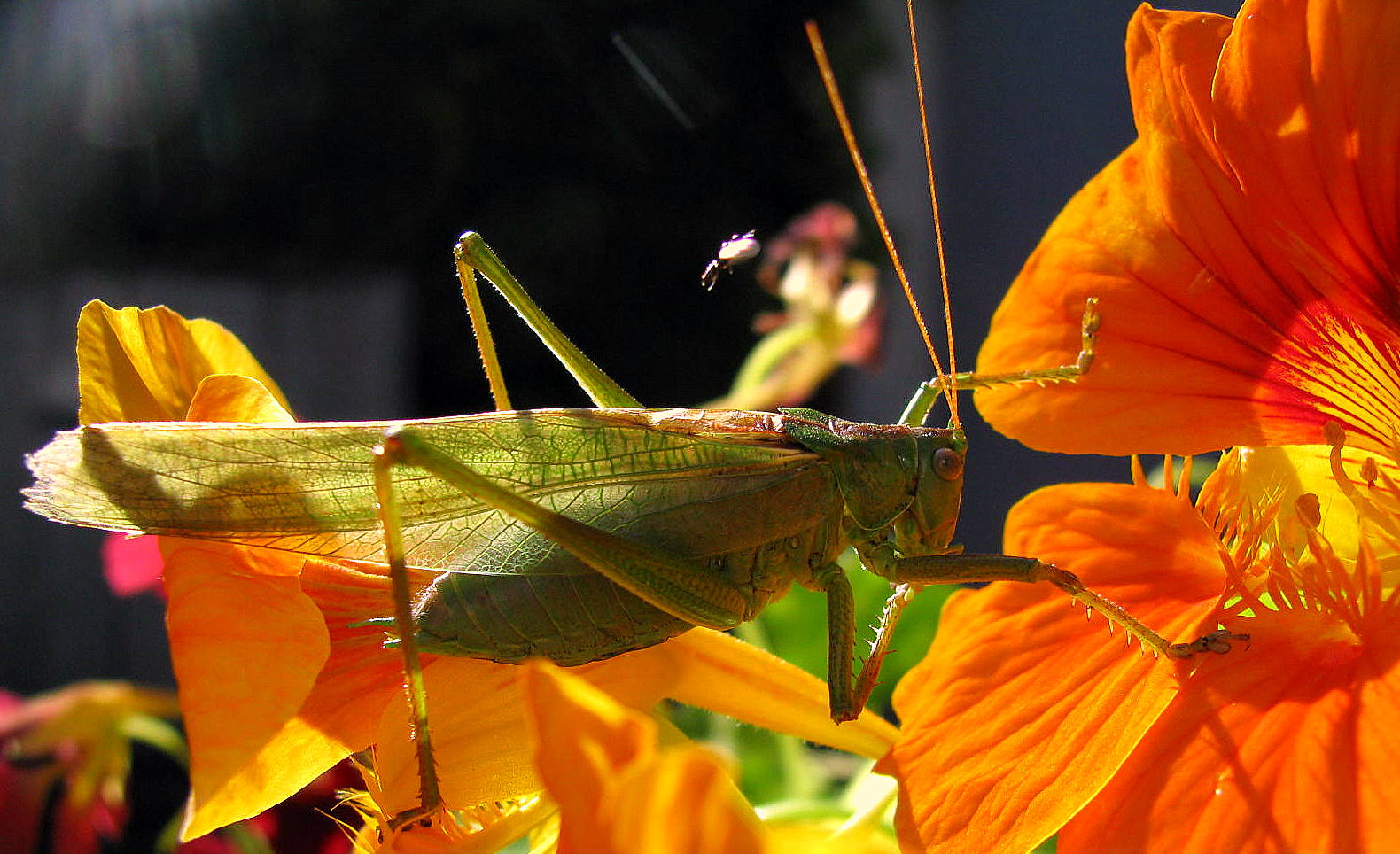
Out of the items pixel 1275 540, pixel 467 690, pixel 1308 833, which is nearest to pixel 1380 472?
pixel 1275 540

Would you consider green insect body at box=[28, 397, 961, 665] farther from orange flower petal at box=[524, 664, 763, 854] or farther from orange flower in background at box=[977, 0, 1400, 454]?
orange flower petal at box=[524, 664, 763, 854]

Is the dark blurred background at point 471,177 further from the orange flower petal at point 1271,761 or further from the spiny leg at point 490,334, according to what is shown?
the orange flower petal at point 1271,761

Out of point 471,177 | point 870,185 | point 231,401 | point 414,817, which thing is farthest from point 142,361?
point 471,177

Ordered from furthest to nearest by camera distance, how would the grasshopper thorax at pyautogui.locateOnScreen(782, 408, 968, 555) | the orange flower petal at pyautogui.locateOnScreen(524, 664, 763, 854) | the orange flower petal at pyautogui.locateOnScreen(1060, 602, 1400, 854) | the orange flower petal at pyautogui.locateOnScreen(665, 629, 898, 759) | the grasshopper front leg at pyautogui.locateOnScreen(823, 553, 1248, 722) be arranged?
1. the grasshopper thorax at pyautogui.locateOnScreen(782, 408, 968, 555)
2. the orange flower petal at pyautogui.locateOnScreen(665, 629, 898, 759)
3. the grasshopper front leg at pyautogui.locateOnScreen(823, 553, 1248, 722)
4. the orange flower petal at pyautogui.locateOnScreen(1060, 602, 1400, 854)
5. the orange flower petal at pyautogui.locateOnScreen(524, 664, 763, 854)

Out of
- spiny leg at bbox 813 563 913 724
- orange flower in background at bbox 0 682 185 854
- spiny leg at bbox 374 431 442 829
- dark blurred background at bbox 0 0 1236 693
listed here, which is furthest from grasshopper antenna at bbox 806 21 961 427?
dark blurred background at bbox 0 0 1236 693

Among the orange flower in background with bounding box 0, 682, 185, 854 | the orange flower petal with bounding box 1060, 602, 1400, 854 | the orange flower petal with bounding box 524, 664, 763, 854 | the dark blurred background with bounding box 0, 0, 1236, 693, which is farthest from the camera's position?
the dark blurred background with bounding box 0, 0, 1236, 693

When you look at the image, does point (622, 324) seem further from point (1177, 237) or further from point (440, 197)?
point (1177, 237)

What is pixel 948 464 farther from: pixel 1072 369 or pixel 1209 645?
pixel 1209 645
